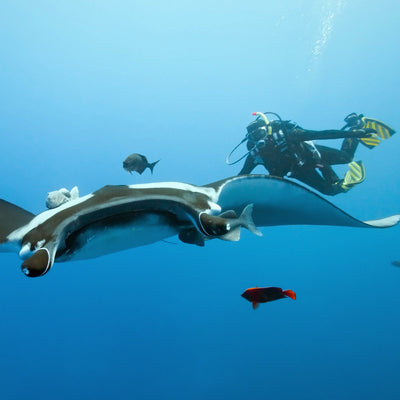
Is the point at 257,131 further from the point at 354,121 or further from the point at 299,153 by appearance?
Result: the point at 354,121

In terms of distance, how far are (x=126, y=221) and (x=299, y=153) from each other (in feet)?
15.2

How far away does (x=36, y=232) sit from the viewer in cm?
167

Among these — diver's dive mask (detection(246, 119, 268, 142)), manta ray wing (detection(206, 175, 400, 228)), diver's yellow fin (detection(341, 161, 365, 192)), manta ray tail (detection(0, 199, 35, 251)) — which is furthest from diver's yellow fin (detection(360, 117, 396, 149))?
manta ray tail (detection(0, 199, 35, 251))

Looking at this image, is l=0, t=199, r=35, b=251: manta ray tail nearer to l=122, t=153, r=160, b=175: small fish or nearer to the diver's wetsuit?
l=122, t=153, r=160, b=175: small fish

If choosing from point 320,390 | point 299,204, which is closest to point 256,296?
point 299,204

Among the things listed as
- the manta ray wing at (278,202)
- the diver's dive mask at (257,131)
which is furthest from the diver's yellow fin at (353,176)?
the diver's dive mask at (257,131)

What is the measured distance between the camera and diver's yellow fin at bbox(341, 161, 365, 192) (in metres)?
6.08

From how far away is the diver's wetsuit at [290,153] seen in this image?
5336mm

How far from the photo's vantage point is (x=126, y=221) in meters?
1.87

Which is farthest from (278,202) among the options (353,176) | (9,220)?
(353,176)

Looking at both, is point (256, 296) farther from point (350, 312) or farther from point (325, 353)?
point (350, 312)

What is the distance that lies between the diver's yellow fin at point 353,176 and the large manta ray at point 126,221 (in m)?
4.15

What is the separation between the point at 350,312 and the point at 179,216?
3737 cm

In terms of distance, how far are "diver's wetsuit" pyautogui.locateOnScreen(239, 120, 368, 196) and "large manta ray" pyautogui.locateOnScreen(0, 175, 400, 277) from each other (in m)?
2.90
